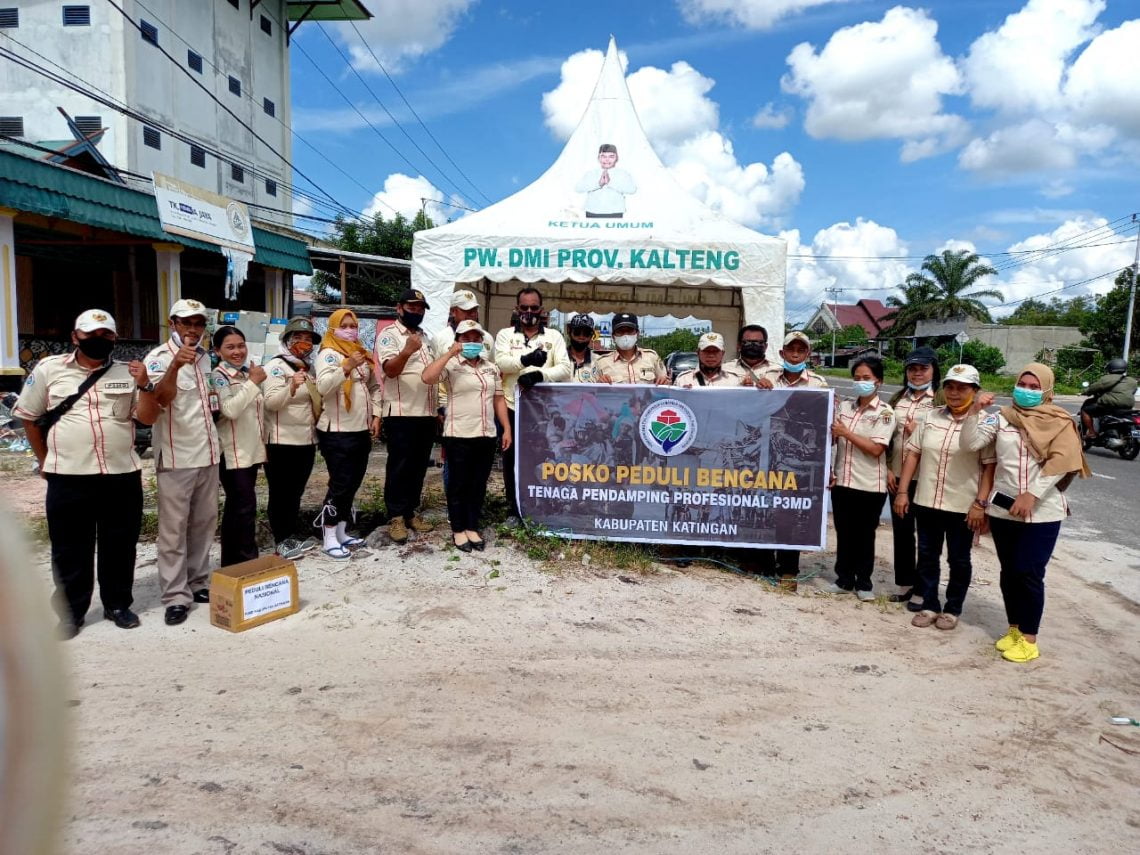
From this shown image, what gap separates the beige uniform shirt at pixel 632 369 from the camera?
561cm

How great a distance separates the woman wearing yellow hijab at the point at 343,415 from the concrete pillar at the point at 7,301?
7.44m

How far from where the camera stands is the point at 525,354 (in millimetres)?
5566

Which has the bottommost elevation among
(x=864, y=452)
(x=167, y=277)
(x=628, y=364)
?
(x=864, y=452)

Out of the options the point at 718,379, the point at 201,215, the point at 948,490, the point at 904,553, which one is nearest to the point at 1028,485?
the point at 948,490

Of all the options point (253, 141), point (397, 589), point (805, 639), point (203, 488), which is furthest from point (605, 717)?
point (253, 141)

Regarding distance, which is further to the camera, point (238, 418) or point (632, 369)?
point (632, 369)

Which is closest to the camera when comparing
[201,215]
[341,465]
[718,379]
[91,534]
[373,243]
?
[91,534]

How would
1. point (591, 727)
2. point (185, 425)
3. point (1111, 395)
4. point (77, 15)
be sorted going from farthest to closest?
point (77, 15), point (1111, 395), point (185, 425), point (591, 727)

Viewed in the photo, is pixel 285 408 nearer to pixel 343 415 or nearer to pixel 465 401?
pixel 343 415

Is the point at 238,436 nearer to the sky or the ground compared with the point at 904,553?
nearer to the sky

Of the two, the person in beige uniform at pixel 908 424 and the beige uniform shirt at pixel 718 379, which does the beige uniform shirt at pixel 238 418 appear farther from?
the person in beige uniform at pixel 908 424

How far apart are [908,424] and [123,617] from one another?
15.7ft

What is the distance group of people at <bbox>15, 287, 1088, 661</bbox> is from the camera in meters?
3.86

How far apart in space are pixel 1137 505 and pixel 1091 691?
6.61 metres
